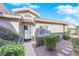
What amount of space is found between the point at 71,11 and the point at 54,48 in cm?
77

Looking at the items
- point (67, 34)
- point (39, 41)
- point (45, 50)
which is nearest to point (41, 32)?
point (39, 41)

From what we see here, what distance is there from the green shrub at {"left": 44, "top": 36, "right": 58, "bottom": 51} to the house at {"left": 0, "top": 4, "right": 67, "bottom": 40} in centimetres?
12

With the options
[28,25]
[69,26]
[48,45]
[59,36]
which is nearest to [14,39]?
[28,25]

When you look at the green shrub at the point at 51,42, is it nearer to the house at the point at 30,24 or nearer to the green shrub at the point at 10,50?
the house at the point at 30,24

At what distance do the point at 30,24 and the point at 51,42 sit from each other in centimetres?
53

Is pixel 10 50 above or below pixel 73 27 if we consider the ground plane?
below

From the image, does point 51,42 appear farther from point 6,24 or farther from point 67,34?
point 6,24

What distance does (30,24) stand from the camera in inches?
126

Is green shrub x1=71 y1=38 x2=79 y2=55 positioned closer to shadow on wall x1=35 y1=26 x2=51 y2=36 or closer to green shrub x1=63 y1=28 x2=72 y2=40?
green shrub x1=63 y1=28 x2=72 y2=40

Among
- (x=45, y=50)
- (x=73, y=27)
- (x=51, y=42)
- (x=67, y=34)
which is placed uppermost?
(x=73, y=27)

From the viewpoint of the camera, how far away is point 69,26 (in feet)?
10.5

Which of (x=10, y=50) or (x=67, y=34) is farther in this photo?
(x=67, y=34)

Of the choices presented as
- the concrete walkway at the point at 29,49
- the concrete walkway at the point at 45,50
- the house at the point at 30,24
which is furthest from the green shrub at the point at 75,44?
the concrete walkway at the point at 29,49

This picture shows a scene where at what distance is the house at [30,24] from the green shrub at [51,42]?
12 centimetres
